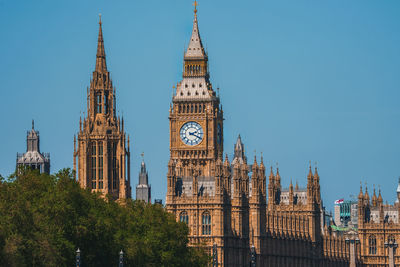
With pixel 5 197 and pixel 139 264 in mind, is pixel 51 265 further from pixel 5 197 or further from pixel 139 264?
pixel 139 264

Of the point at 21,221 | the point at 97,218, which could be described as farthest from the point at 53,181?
the point at 21,221

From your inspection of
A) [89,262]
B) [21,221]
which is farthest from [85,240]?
[21,221]

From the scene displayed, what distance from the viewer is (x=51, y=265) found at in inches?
6727

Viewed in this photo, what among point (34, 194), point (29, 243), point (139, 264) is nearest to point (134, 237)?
point (139, 264)

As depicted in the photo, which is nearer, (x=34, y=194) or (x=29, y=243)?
(x=29, y=243)

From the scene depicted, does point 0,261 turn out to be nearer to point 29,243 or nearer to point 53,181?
point 29,243

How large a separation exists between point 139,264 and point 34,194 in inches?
619

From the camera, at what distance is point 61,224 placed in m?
183

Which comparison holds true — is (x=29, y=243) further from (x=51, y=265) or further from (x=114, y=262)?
(x=114, y=262)

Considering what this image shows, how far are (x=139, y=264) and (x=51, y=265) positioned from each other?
1047 inches

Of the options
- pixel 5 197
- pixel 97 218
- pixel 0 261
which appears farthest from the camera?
pixel 97 218

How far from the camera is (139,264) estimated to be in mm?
196500

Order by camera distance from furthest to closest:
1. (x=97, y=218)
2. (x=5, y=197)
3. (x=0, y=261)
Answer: (x=97, y=218) → (x=5, y=197) → (x=0, y=261)

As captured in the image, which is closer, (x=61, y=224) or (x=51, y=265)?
(x=51, y=265)
